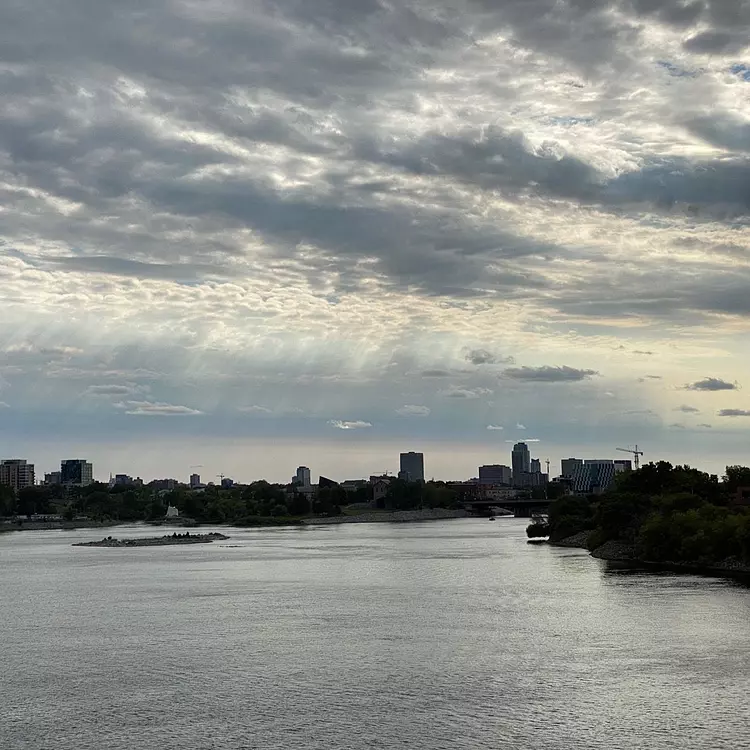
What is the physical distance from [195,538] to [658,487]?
80.1 metres

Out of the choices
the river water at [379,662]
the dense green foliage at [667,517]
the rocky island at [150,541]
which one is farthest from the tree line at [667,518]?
the rocky island at [150,541]

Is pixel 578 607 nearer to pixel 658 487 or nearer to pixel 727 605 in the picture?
pixel 727 605

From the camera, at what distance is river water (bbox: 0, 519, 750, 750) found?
3875cm

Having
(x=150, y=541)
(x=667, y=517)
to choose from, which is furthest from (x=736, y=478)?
(x=150, y=541)

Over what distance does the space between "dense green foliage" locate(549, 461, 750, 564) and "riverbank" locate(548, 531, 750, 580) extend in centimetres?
74

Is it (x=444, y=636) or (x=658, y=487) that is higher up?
(x=658, y=487)

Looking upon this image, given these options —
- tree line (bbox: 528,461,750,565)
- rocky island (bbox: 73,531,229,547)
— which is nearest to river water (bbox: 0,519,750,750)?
tree line (bbox: 528,461,750,565)

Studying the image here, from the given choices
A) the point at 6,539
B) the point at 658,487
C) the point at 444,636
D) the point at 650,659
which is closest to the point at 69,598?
the point at 444,636

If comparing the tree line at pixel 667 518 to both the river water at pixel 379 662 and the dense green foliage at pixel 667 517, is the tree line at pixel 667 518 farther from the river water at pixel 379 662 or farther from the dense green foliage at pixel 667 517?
the river water at pixel 379 662

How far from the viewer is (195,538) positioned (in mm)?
180625

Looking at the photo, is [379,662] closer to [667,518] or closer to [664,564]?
[664,564]

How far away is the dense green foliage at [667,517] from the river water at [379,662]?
9668 mm

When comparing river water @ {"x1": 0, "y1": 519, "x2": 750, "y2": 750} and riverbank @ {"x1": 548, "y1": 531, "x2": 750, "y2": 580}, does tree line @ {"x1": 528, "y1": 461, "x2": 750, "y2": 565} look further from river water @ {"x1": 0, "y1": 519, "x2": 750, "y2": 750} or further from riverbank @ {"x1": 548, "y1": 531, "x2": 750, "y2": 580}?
river water @ {"x1": 0, "y1": 519, "x2": 750, "y2": 750}

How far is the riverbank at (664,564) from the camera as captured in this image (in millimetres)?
94200
